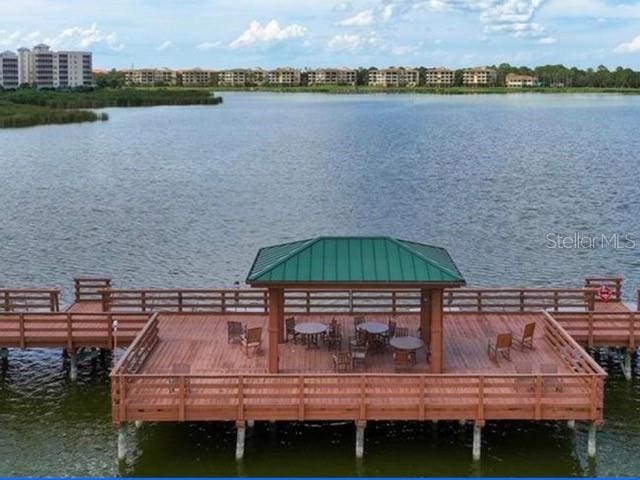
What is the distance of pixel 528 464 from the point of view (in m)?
17.4

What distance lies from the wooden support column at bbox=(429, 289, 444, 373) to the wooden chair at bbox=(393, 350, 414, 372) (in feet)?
1.89

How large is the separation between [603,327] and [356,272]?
7.83 meters

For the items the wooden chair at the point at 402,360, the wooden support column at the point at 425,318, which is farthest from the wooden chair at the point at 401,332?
the wooden chair at the point at 402,360

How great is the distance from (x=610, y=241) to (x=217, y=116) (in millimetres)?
129426

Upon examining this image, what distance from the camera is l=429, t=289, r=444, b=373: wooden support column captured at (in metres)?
18.3

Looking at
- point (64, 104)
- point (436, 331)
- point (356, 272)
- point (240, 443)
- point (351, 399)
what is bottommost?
point (240, 443)

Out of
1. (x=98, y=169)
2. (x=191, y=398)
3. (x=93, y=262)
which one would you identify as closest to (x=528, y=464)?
(x=191, y=398)

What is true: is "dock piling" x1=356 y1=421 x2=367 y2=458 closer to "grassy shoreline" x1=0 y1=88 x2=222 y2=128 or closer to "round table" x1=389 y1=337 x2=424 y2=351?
"round table" x1=389 y1=337 x2=424 y2=351

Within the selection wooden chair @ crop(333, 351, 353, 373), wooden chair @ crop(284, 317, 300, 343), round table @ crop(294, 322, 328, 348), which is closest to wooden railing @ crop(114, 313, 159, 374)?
wooden chair @ crop(284, 317, 300, 343)

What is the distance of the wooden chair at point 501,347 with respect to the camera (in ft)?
63.5

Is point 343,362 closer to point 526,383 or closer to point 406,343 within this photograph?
point 406,343

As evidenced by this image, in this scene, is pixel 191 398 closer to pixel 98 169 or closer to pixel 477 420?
pixel 477 420

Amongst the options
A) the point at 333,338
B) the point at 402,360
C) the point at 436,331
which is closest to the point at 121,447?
the point at 333,338

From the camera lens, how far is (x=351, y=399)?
17.2m
